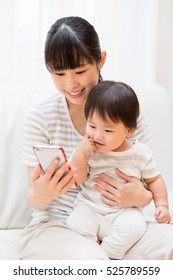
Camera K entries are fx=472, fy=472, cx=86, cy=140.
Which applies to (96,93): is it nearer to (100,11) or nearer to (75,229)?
(75,229)

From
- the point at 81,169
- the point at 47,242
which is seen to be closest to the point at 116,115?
the point at 81,169

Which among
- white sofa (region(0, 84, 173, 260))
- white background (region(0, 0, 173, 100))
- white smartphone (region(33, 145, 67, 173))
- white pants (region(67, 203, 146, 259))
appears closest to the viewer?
white smartphone (region(33, 145, 67, 173))

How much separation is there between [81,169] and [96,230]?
0.59ft

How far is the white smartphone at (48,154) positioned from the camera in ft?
3.91

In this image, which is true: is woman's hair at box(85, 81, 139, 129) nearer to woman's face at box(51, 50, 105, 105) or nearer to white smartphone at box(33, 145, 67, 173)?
woman's face at box(51, 50, 105, 105)

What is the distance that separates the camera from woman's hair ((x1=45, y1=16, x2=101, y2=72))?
51.8 inches

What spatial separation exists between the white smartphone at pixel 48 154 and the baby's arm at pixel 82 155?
0.11 m

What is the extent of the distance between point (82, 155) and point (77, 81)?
214 mm

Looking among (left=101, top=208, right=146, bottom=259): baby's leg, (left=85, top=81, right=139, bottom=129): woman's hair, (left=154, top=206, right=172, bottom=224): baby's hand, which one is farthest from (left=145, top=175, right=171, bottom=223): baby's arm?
(left=85, top=81, right=139, bottom=129): woman's hair

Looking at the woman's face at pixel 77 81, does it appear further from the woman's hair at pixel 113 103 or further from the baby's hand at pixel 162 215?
the baby's hand at pixel 162 215

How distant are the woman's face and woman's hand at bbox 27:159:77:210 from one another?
249 millimetres

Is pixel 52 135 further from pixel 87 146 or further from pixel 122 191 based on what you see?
pixel 122 191

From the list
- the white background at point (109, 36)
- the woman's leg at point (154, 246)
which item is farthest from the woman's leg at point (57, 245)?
the white background at point (109, 36)
